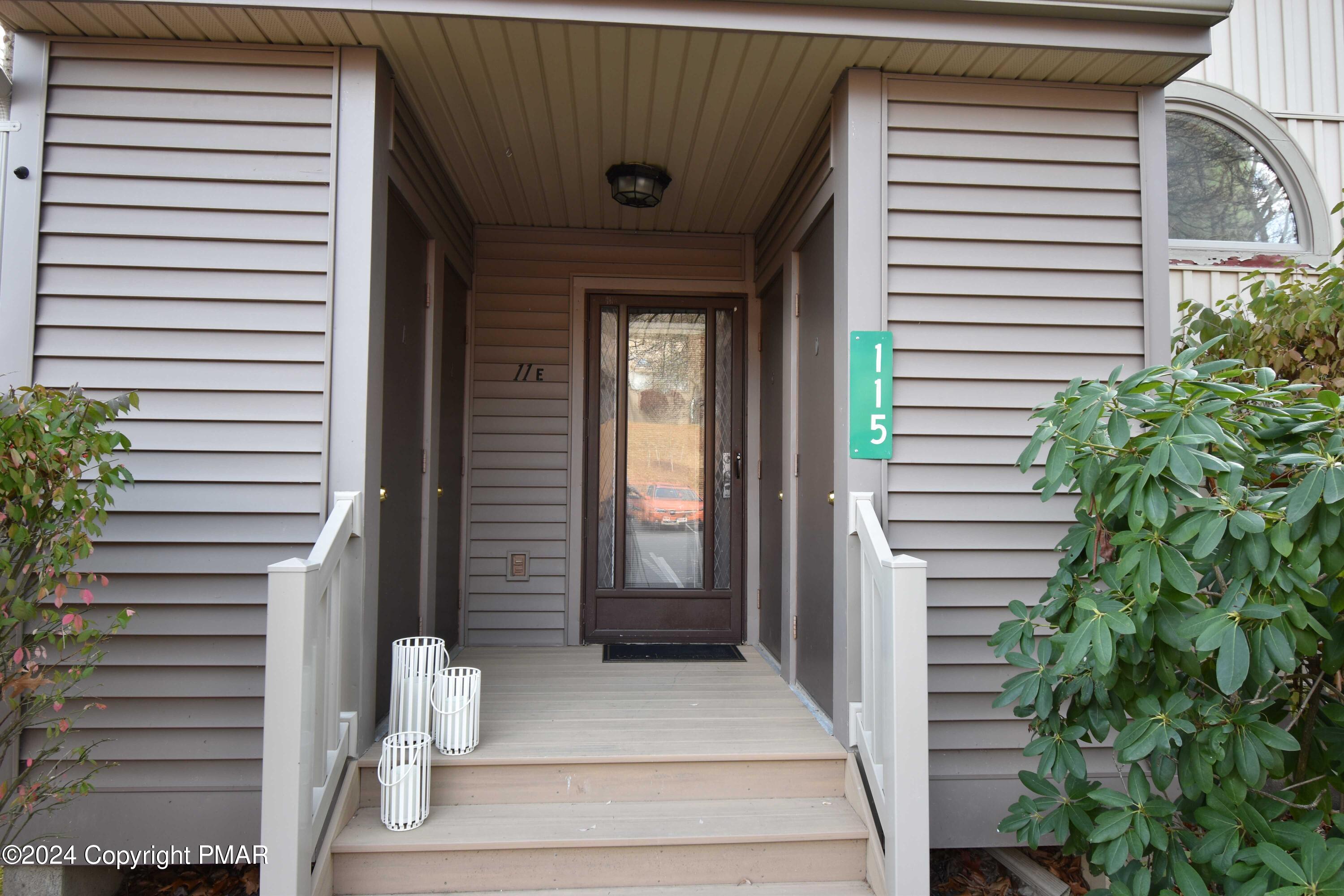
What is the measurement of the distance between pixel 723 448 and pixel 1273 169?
322 cm

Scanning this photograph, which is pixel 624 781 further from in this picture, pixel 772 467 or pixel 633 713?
pixel 772 467

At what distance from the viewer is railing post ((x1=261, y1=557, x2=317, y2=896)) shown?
6.00 feet

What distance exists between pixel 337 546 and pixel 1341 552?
8.10 feet

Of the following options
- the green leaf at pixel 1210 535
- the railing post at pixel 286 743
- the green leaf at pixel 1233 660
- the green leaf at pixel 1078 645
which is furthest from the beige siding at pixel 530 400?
the green leaf at pixel 1233 660

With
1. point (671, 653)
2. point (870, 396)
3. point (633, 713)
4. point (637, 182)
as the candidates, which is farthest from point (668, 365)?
point (633, 713)

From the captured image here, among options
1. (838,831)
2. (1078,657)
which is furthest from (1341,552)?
(838,831)

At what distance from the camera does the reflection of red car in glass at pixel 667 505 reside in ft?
13.5

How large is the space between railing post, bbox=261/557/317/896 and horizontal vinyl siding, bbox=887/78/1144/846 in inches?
71.3

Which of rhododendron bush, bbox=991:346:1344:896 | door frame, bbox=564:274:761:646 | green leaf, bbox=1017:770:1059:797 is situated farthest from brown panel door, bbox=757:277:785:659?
rhododendron bush, bbox=991:346:1344:896

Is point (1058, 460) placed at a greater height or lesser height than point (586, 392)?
lesser

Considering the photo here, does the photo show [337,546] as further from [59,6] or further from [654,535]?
[654,535]

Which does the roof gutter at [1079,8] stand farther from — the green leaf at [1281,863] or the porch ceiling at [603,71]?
the green leaf at [1281,863]

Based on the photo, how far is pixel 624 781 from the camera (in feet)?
7.57

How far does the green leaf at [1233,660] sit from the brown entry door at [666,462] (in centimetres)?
261
